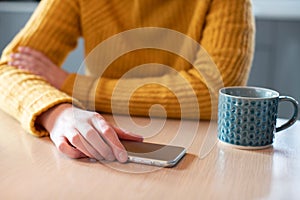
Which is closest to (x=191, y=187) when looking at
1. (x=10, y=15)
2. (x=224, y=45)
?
(x=224, y=45)

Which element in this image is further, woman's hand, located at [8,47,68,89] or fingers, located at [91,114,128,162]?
woman's hand, located at [8,47,68,89]

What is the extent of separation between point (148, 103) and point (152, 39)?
0.26m

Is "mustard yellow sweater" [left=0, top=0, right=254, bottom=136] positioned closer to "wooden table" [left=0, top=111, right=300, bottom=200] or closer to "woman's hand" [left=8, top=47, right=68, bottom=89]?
"woman's hand" [left=8, top=47, right=68, bottom=89]

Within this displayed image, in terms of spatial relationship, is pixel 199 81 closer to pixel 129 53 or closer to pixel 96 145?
pixel 129 53

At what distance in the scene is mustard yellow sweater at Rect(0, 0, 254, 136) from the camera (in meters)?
0.99

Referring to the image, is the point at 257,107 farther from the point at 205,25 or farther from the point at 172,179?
the point at 205,25

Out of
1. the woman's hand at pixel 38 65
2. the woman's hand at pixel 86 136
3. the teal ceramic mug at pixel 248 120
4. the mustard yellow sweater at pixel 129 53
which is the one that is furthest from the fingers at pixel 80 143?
the woman's hand at pixel 38 65

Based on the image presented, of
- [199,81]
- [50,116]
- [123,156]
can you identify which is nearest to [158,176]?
[123,156]

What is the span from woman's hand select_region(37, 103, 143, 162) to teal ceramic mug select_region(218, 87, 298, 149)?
150mm

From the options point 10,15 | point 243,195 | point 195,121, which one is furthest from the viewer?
point 10,15

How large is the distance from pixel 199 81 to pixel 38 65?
1.26 feet

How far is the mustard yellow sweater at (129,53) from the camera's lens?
0.99 metres

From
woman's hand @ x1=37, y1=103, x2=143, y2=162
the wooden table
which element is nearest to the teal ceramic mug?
the wooden table

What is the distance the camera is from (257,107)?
30.1 inches
